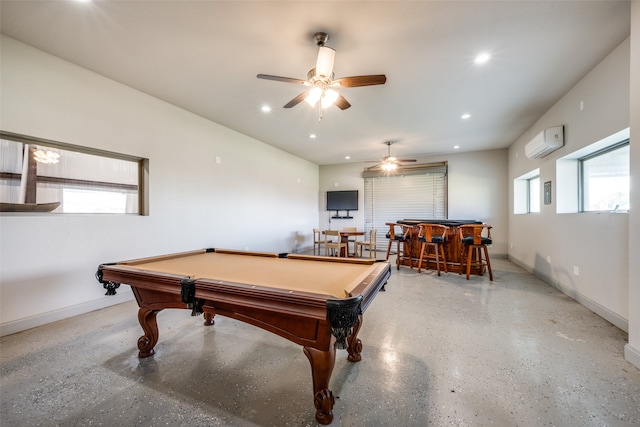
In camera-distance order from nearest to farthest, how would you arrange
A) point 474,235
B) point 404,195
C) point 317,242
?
point 474,235 < point 317,242 < point 404,195

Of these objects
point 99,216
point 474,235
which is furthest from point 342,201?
point 99,216

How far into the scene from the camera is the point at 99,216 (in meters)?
2.87

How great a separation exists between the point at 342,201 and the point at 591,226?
545cm

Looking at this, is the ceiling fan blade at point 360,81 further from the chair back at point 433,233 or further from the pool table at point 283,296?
the chair back at point 433,233

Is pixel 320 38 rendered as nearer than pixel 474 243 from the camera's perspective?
Yes

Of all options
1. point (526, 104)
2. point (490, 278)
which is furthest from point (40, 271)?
point (526, 104)

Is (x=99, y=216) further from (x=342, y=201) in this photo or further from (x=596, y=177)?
(x=596, y=177)

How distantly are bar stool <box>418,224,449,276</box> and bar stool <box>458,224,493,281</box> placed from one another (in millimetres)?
294

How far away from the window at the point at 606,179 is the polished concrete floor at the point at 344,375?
1.29 meters

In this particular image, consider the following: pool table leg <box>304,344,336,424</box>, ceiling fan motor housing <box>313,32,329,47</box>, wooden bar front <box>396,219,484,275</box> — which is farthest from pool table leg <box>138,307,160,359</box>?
wooden bar front <box>396,219,484,275</box>

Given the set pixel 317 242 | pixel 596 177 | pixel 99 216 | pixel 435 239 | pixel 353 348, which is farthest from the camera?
pixel 317 242

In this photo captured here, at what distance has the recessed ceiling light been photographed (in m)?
2.46

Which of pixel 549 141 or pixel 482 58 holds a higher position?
pixel 482 58

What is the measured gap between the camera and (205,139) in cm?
417
